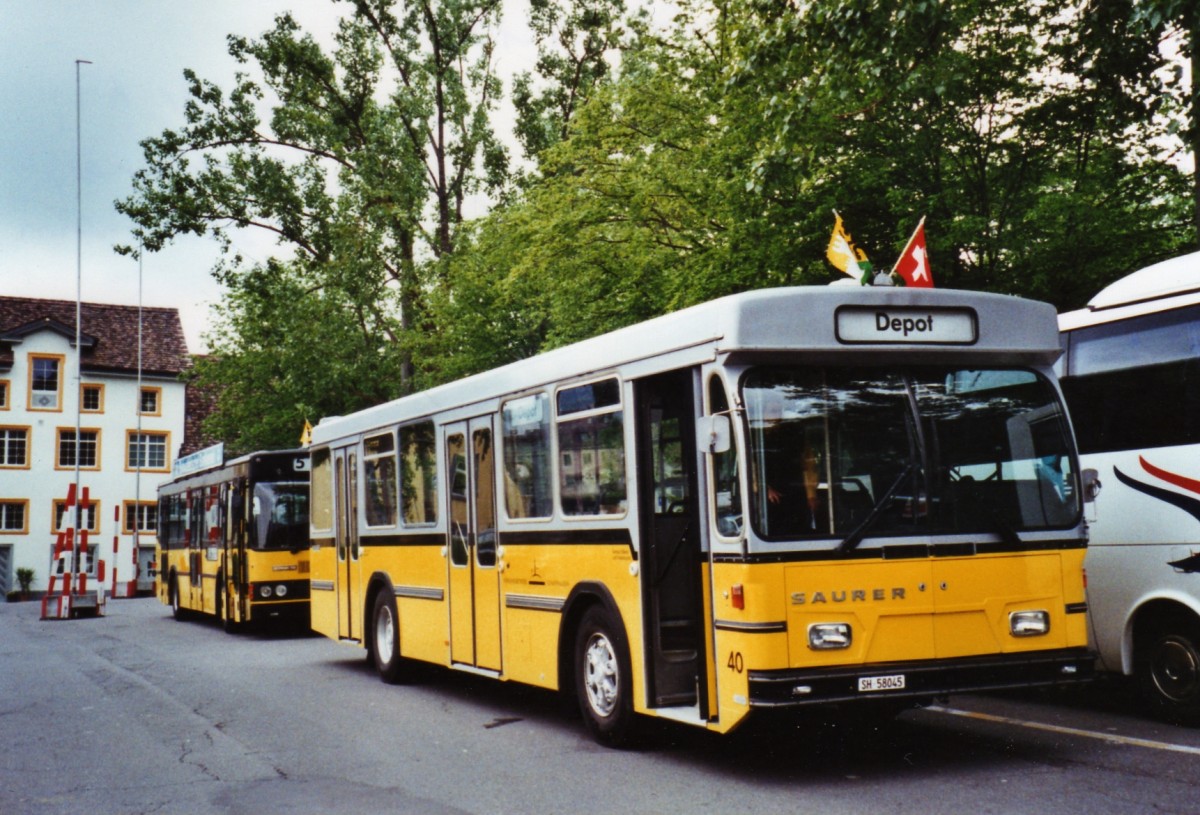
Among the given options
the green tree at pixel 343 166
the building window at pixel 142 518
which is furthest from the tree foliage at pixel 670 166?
the building window at pixel 142 518

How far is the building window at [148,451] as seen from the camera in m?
63.1

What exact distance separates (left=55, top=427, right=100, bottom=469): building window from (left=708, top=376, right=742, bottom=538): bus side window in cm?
5912

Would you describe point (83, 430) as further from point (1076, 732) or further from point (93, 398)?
point (1076, 732)

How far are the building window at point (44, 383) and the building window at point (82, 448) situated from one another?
1.32 meters

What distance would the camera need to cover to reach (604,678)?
9398 millimetres

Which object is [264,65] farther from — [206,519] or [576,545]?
[576,545]

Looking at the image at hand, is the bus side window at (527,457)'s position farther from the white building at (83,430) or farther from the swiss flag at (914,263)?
the white building at (83,430)

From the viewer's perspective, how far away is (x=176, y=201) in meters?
35.5

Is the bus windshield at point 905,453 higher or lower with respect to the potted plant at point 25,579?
higher

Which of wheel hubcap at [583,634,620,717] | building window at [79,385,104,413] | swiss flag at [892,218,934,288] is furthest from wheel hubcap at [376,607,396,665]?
building window at [79,385,104,413]

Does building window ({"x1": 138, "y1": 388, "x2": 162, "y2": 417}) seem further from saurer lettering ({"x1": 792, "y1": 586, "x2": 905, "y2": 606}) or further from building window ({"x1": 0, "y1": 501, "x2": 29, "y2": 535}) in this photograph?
saurer lettering ({"x1": 792, "y1": 586, "x2": 905, "y2": 606})

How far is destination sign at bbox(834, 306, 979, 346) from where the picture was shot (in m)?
7.92

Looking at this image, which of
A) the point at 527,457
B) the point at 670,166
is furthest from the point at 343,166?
the point at 527,457

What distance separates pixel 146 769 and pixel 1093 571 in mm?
7226
